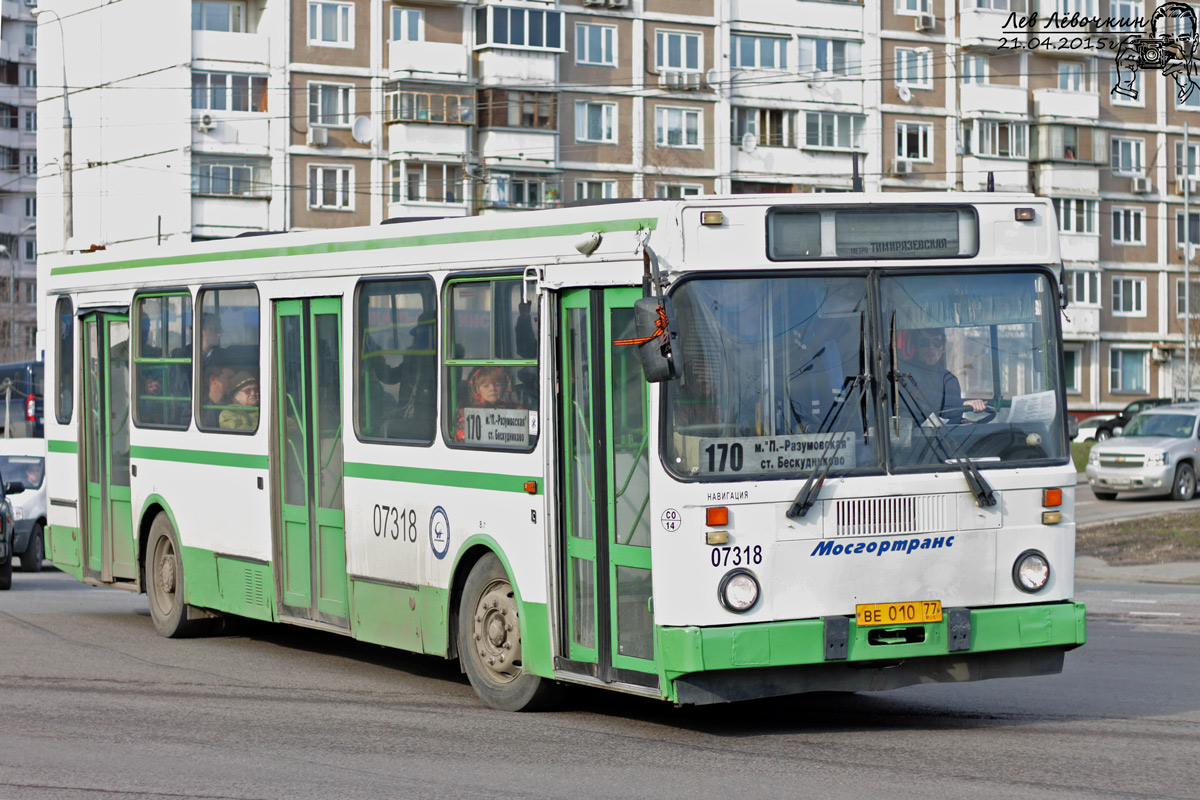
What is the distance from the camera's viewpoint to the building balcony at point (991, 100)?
240 feet

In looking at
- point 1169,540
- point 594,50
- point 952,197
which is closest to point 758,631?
point 952,197

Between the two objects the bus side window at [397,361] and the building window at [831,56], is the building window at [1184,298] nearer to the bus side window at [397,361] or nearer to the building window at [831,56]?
the building window at [831,56]

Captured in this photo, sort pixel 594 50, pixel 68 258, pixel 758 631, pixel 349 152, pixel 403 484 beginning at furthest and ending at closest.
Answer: pixel 594 50, pixel 349 152, pixel 68 258, pixel 403 484, pixel 758 631

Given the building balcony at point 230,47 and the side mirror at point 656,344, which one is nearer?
the side mirror at point 656,344

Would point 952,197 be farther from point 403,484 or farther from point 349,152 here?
point 349,152

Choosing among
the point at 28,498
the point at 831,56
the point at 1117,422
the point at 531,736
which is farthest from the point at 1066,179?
the point at 531,736

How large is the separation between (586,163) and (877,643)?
191 feet

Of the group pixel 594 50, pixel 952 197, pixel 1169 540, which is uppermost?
pixel 594 50

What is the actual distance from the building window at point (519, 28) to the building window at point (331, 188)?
21.1ft

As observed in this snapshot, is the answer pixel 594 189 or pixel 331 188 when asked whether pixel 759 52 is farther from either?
pixel 331 188

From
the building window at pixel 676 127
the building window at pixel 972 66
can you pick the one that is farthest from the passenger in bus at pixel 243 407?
the building window at pixel 972 66

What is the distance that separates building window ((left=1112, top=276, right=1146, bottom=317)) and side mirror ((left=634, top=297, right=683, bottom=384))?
7146 centimetres

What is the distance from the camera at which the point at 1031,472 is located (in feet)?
31.5

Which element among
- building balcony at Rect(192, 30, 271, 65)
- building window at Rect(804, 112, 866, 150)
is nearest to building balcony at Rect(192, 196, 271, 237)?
building balcony at Rect(192, 30, 271, 65)
